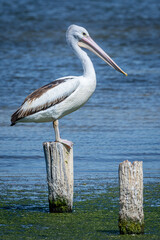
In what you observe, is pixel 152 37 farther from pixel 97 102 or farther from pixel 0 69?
pixel 97 102

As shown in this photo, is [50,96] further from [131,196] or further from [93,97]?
[93,97]

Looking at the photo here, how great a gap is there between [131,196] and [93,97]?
7881mm

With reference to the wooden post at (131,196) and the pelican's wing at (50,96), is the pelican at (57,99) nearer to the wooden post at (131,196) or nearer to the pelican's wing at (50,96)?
the pelican's wing at (50,96)

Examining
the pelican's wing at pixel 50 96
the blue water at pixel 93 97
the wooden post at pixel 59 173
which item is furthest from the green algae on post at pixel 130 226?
the blue water at pixel 93 97

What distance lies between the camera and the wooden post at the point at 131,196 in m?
4.98

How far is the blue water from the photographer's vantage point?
822 cm

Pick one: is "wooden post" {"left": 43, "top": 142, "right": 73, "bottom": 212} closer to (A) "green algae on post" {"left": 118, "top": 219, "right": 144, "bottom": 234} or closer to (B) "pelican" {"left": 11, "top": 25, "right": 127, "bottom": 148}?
(B) "pelican" {"left": 11, "top": 25, "right": 127, "bottom": 148}

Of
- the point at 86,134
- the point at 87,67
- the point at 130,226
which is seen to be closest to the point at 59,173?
the point at 130,226

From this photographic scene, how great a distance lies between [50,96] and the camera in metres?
6.30

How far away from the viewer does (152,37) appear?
23.1 meters

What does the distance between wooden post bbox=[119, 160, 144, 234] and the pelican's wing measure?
5.04ft

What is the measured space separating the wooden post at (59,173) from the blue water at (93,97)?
1.23m

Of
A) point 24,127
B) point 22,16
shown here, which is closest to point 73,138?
point 24,127

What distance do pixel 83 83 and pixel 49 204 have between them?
1.35 metres
